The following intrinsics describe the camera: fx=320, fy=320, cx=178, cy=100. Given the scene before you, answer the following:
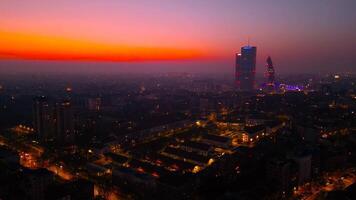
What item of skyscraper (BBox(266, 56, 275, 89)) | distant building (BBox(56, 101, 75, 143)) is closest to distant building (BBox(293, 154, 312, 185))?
distant building (BBox(56, 101, 75, 143))

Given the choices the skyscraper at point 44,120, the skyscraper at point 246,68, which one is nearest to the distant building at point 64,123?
the skyscraper at point 44,120

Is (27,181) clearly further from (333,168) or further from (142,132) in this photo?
(333,168)

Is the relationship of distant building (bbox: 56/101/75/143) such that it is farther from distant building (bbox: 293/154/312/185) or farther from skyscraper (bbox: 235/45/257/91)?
skyscraper (bbox: 235/45/257/91)

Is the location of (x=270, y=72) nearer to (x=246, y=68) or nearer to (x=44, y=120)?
(x=246, y=68)

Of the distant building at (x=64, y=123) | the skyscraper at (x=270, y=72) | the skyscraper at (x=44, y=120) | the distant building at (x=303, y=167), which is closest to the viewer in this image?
the distant building at (x=303, y=167)

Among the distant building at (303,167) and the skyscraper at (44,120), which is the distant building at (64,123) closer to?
the skyscraper at (44,120)

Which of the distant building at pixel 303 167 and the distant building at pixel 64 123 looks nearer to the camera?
the distant building at pixel 303 167

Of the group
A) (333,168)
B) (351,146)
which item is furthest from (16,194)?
(351,146)
